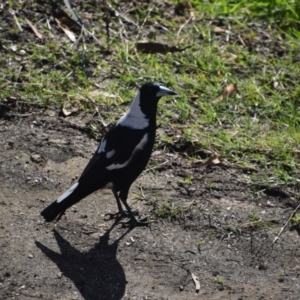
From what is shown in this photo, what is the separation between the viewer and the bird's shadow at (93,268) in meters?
4.02

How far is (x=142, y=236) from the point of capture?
4.46 m

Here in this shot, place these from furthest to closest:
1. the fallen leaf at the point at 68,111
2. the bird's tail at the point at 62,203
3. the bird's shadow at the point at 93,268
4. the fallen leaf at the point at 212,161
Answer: the fallen leaf at the point at 68,111
the fallen leaf at the point at 212,161
the bird's tail at the point at 62,203
the bird's shadow at the point at 93,268

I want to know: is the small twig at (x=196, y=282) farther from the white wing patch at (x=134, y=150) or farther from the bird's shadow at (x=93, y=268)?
the white wing patch at (x=134, y=150)

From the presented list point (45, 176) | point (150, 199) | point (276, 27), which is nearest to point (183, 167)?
point (150, 199)

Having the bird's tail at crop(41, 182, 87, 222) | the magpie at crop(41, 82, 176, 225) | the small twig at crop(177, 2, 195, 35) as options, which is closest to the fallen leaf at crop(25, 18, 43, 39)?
the small twig at crop(177, 2, 195, 35)

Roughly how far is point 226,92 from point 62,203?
6.11 ft

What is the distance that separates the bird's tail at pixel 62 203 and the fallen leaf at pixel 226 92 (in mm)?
1669

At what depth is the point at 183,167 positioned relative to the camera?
5027 millimetres

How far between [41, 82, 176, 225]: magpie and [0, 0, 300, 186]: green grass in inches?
24.1

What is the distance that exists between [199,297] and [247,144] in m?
1.45

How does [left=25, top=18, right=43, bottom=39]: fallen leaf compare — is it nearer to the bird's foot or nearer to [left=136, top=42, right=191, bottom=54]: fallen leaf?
[left=136, top=42, right=191, bottom=54]: fallen leaf

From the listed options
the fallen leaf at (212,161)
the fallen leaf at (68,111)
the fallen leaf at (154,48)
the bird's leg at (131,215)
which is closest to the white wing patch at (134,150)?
the bird's leg at (131,215)

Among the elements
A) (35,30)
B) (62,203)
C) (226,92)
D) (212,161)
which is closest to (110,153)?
(62,203)

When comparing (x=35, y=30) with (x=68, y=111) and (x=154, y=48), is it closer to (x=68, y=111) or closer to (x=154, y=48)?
(x=154, y=48)
